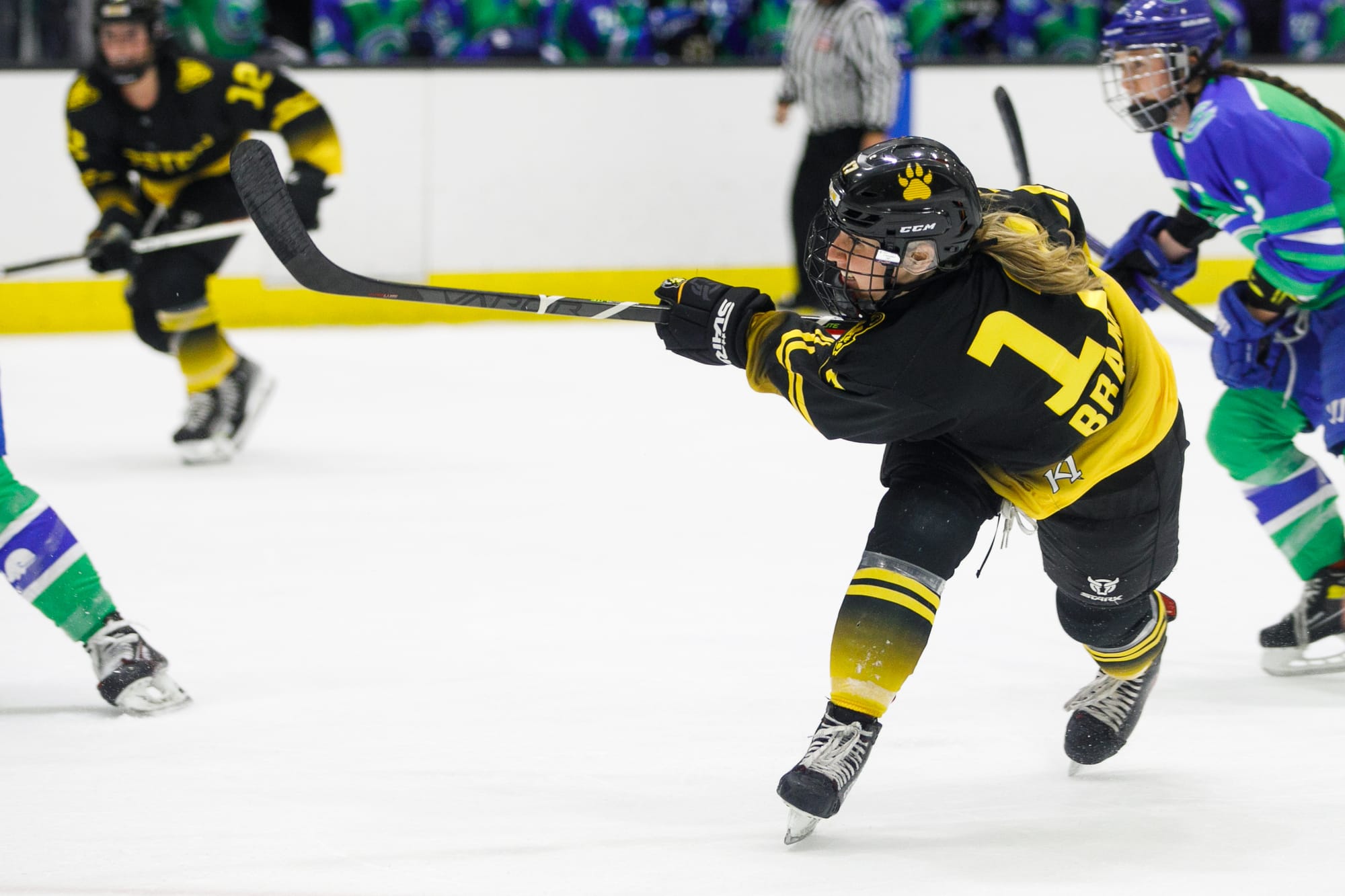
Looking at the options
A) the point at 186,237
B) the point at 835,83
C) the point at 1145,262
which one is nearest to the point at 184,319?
the point at 186,237

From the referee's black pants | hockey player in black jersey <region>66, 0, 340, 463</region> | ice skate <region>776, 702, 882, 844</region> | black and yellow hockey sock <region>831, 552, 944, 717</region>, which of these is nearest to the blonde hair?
black and yellow hockey sock <region>831, 552, 944, 717</region>

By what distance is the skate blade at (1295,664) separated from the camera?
9.23 ft

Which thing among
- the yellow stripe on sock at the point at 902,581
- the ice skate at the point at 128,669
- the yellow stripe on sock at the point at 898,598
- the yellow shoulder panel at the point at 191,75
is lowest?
the ice skate at the point at 128,669

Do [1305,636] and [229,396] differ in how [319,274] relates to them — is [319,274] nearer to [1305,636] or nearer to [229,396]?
[1305,636]

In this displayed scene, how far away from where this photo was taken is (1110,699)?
2.35 metres

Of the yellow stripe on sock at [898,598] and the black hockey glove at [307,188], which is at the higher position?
the yellow stripe on sock at [898,598]

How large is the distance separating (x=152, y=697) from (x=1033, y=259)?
149cm

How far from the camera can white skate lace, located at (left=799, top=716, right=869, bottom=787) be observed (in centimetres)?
200

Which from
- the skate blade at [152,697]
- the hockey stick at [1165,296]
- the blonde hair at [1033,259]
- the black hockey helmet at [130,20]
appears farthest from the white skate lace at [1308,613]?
the black hockey helmet at [130,20]

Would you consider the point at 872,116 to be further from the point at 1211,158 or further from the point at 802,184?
the point at 1211,158

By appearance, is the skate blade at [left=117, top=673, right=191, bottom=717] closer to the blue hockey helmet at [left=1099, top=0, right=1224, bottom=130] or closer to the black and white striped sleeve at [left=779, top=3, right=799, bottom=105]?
the blue hockey helmet at [left=1099, top=0, right=1224, bottom=130]

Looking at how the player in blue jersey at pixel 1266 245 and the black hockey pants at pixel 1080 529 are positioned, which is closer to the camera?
the black hockey pants at pixel 1080 529

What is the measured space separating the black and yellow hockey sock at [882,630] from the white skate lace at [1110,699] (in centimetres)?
43

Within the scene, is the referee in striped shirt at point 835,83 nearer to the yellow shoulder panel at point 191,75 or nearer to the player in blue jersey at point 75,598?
the yellow shoulder panel at point 191,75
